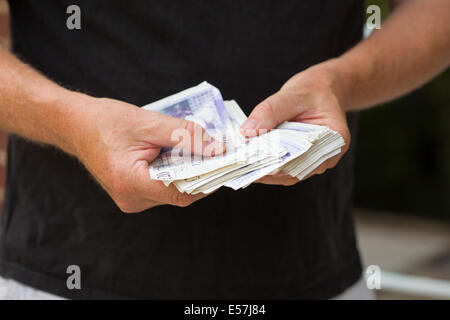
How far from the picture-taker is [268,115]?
1.24 m

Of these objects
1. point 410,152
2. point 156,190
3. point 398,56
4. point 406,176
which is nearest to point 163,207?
point 156,190

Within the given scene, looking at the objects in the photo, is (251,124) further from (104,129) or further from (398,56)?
(398,56)

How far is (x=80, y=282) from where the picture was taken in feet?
4.66

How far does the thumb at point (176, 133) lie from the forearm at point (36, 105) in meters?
0.17

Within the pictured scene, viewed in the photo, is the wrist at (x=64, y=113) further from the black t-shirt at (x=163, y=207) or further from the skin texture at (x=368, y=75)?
the skin texture at (x=368, y=75)

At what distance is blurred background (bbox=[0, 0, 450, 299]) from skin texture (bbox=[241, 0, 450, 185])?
4.16 meters

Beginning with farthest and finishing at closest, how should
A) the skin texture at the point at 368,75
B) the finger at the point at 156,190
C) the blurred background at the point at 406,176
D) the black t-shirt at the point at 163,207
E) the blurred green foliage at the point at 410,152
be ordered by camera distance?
the blurred green foliage at the point at 410,152, the blurred background at the point at 406,176, the black t-shirt at the point at 163,207, the skin texture at the point at 368,75, the finger at the point at 156,190

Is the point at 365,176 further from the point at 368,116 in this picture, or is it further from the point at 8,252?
the point at 8,252

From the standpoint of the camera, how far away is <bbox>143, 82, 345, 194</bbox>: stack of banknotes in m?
1.15

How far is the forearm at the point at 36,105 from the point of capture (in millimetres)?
1237

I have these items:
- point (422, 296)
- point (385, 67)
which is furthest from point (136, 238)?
point (422, 296)

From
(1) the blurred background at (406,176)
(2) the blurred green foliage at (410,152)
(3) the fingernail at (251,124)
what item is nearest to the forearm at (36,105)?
(3) the fingernail at (251,124)

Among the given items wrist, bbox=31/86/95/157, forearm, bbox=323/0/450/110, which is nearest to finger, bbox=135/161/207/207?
wrist, bbox=31/86/95/157

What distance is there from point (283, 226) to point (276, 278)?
129 mm
